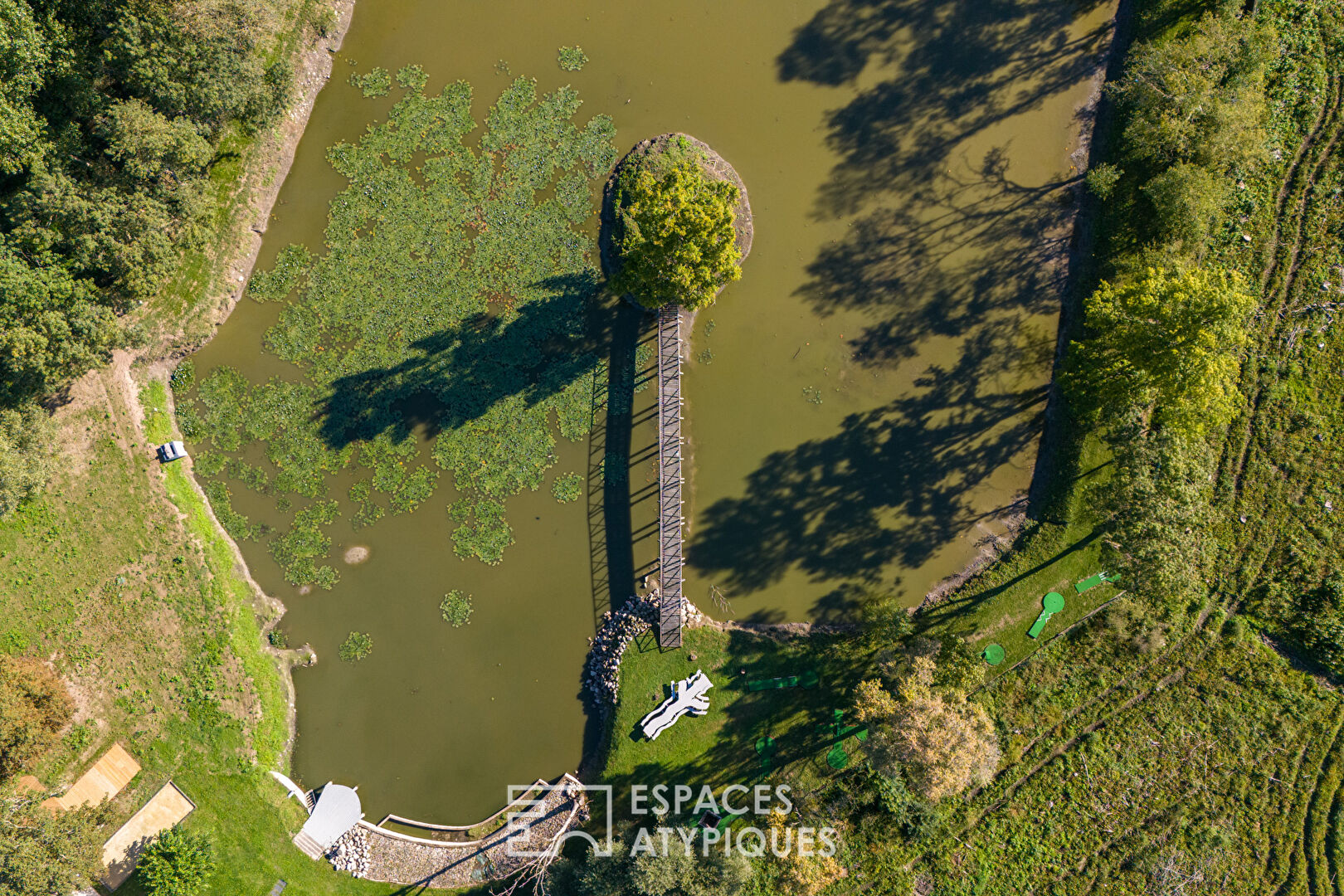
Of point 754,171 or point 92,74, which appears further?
point 754,171

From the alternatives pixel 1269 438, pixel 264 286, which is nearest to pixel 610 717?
pixel 264 286

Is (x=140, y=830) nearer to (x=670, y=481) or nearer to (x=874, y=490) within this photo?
(x=670, y=481)

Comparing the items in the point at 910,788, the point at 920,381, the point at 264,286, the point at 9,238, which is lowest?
the point at 910,788

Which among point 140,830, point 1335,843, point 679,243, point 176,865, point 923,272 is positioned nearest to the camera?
point 679,243

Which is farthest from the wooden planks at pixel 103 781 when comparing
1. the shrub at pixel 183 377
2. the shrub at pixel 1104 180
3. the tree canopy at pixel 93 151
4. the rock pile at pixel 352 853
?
the shrub at pixel 1104 180

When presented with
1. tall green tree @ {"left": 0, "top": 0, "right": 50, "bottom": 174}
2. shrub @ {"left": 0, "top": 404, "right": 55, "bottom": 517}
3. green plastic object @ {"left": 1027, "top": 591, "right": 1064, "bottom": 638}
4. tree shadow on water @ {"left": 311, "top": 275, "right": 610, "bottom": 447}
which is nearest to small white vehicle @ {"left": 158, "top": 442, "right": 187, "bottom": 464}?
shrub @ {"left": 0, "top": 404, "right": 55, "bottom": 517}

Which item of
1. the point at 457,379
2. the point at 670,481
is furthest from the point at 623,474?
the point at 457,379

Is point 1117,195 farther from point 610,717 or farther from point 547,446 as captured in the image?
point 610,717
